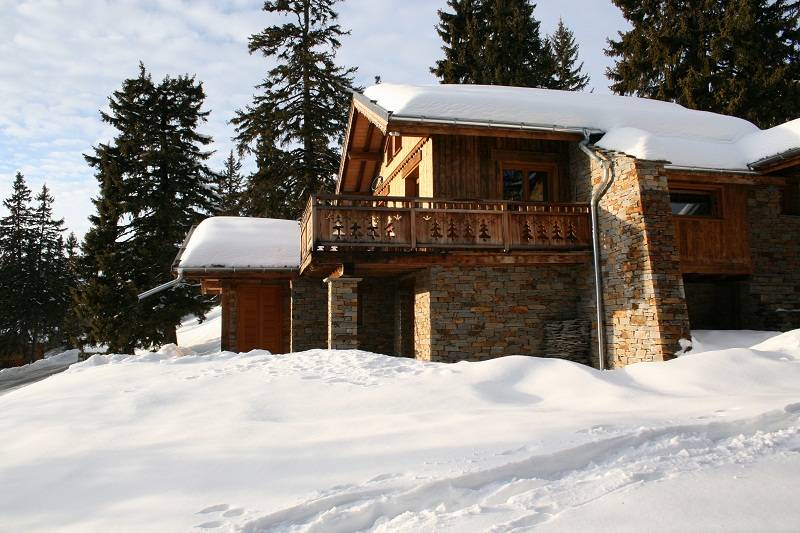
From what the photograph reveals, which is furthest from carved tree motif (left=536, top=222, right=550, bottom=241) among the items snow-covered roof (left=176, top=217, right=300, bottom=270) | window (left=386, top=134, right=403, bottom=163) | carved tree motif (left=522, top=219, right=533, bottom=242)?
snow-covered roof (left=176, top=217, right=300, bottom=270)

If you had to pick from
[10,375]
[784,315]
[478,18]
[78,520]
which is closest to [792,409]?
[78,520]

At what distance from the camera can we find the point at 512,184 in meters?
13.4

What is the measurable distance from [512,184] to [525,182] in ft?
1.10

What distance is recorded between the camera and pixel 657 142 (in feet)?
37.1

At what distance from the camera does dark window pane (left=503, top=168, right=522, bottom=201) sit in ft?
43.6

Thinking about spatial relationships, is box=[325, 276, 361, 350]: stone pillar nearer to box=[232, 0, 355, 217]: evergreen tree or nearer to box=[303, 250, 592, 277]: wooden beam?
box=[303, 250, 592, 277]: wooden beam

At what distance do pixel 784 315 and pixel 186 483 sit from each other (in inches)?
516

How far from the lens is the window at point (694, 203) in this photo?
12531 millimetres

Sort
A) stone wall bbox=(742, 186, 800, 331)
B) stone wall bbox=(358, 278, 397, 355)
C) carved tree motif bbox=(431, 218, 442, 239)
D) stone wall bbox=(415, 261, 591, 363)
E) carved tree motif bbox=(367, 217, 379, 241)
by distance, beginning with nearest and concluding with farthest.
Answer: carved tree motif bbox=(367, 217, 379, 241) < carved tree motif bbox=(431, 218, 442, 239) < stone wall bbox=(415, 261, 591, 363) < stone wall bbox=(742, 186, 800, 331) < stone wall bbox=(358, 278, 397, 355)

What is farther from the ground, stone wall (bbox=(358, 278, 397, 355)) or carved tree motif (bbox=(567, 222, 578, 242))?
carved tree motif (bbox=(567, 222, 578, 242))

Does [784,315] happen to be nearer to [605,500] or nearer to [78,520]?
[605,500]

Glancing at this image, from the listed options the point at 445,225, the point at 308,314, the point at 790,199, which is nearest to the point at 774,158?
the point at 790,199

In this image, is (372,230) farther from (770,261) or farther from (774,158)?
(770,261)

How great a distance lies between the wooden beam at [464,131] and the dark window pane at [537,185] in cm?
144
